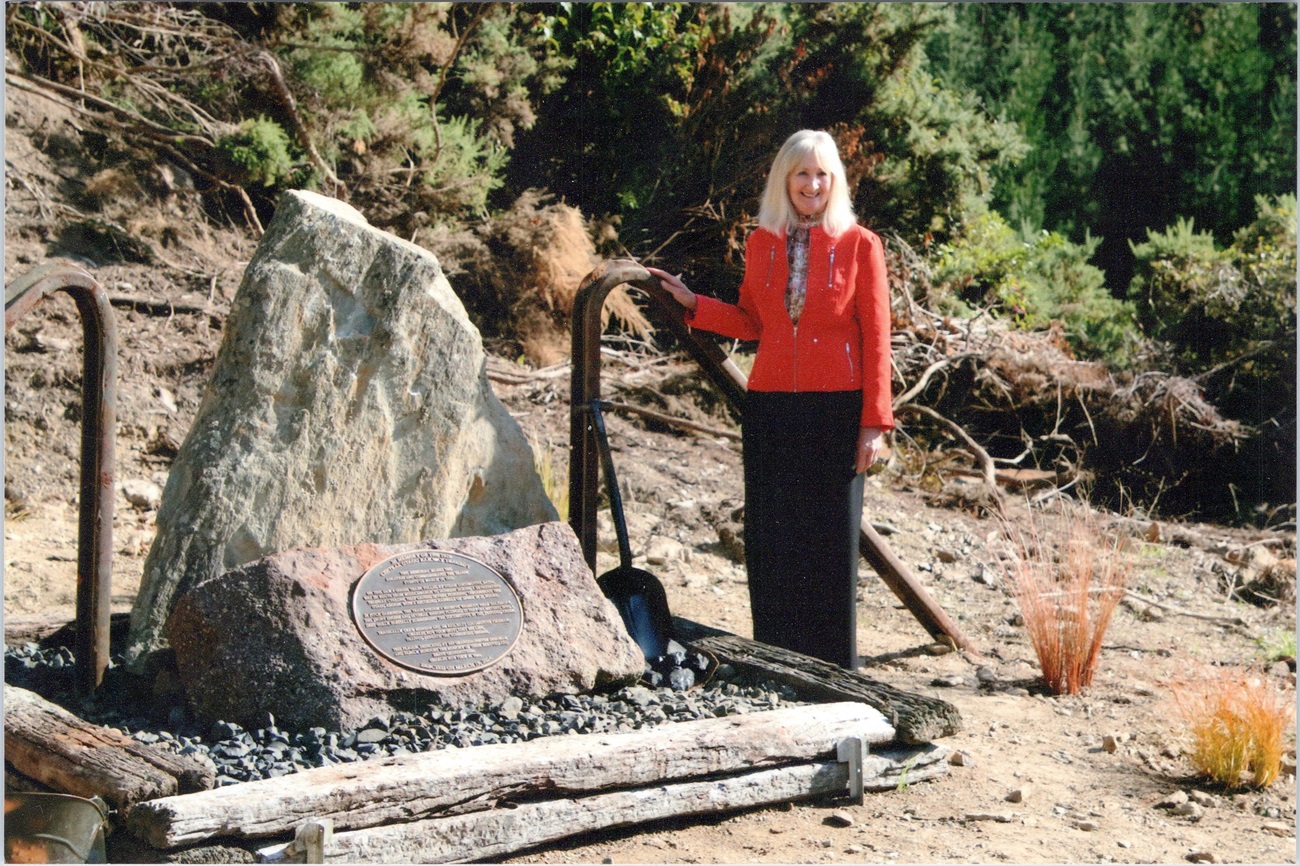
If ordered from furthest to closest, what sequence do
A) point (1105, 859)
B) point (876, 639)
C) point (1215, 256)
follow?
point (1215, 256)
point (876, 639)
point (1105, 859)

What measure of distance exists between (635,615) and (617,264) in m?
1.29

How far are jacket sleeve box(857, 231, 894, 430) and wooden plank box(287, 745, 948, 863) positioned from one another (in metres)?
1.12

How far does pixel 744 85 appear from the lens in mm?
9227

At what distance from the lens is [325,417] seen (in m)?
4.05

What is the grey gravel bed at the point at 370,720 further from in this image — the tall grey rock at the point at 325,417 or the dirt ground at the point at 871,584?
the dirt ground at the point at 871,584

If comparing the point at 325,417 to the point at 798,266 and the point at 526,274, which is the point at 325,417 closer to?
the point at 798,266

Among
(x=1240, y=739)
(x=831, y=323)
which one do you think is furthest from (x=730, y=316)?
(x=1240, y=739)

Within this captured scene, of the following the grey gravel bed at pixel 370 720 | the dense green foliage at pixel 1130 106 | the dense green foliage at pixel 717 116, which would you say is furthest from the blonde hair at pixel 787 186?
the dense green foliage at pixel 1130 106

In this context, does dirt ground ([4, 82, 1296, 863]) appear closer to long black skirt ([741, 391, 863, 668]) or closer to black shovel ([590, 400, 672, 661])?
long black skirt ([741, 391, 863, 668])

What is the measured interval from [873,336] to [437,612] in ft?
5.66

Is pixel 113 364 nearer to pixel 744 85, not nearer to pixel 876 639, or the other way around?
pixel 876 639

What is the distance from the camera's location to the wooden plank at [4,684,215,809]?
296 centimetres

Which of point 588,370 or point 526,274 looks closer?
point 588,370

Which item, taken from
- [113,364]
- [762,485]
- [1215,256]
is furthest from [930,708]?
[1215,256]
